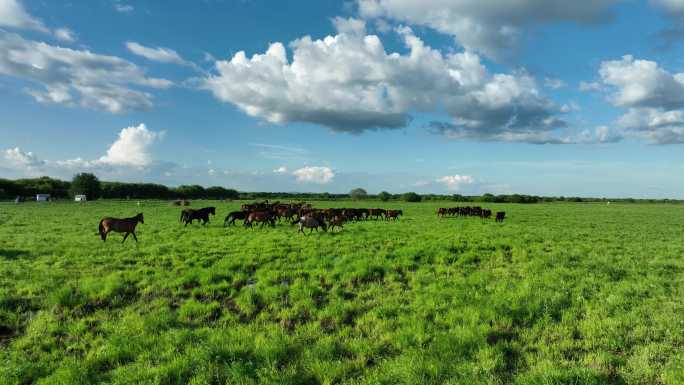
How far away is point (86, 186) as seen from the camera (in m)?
107

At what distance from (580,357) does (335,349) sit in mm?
4037

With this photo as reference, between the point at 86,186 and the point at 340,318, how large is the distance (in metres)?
127

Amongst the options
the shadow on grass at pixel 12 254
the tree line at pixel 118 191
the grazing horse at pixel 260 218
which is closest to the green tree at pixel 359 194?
the tree line at pixel 118 191

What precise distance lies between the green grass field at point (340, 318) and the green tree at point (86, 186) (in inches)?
4539

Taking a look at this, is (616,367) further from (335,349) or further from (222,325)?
(222,325)

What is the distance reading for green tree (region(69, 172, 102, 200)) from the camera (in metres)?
107

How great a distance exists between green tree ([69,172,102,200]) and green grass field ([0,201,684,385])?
Result: 378 feet

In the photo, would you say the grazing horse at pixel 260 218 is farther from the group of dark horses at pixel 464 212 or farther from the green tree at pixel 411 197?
the green tree at pixel 411 197

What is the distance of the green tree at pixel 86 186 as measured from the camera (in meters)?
107

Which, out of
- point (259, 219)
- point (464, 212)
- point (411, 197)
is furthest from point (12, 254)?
point (411, 197)

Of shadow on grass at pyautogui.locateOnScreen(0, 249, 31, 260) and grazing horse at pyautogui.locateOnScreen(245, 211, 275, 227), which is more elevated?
grazing horse at pyautogui.locateOnScreen(245, 211, 275, 227)

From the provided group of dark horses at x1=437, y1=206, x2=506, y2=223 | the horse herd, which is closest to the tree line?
group of dark horses at x1=437, y1=206, x2=506, y2=223

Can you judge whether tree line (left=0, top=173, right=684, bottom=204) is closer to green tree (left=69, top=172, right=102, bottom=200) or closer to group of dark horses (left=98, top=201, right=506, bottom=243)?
green tree (left=69, top=172, right=102, bottom=200)

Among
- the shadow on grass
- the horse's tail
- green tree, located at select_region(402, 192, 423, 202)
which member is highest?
green tree, located at select_region(402, 192, 423, 202)
